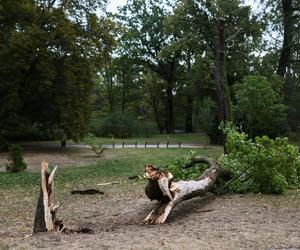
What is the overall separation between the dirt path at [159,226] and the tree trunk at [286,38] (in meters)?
25.4

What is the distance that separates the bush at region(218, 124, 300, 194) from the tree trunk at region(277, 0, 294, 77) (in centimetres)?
2461

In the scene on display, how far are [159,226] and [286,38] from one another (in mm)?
30139

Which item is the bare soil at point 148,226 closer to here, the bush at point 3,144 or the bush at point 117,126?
the bush at point 3,144

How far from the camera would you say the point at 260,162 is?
10656mm

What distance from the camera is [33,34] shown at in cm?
2745

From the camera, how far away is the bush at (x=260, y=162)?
34.9 feet

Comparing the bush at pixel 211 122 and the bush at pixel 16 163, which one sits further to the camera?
the bush at pixel 211 122

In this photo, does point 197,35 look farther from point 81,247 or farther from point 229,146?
point 81,247

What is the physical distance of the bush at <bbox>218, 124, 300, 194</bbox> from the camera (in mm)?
10641

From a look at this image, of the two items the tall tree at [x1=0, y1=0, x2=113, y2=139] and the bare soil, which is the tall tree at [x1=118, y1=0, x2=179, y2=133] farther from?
the bare soil

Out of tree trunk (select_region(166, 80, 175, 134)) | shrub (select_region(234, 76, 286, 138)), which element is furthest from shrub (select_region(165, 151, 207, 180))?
tree trunk (select_region(166, 80, 175, 134))

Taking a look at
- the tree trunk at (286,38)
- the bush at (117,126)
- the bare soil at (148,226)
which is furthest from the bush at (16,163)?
the bush at (117,126)

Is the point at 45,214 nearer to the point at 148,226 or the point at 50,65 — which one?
the point at 148,226

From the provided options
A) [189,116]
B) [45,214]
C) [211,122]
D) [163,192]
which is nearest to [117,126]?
[211,122]
